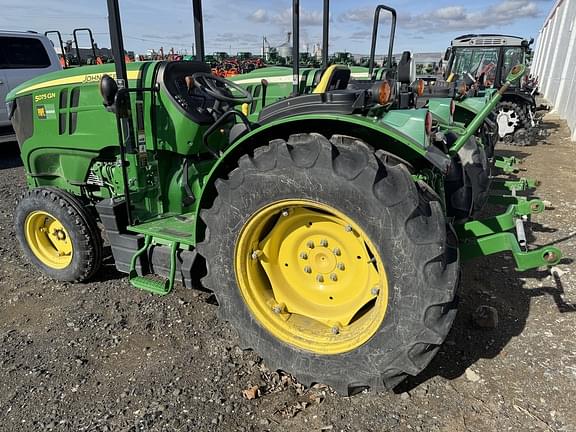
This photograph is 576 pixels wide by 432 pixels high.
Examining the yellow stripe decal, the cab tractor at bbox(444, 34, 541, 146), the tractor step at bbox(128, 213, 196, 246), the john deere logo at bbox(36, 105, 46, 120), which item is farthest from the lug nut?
the cab tractor at bbox(444, 34, 541, 146)


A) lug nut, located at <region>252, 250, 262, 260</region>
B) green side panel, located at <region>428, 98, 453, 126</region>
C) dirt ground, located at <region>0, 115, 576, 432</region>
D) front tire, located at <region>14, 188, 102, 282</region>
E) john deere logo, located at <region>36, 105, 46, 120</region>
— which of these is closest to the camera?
dirt ground, located at <region>0, 115, 576, 432</region>

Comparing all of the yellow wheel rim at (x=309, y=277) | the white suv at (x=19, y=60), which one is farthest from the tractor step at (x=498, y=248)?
the white suv at (x=19, y=60)

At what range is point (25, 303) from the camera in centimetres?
351

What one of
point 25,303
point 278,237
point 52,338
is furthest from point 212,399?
point 25,303

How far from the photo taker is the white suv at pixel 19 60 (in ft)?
26.8

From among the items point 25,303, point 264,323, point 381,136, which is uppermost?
point 381,136

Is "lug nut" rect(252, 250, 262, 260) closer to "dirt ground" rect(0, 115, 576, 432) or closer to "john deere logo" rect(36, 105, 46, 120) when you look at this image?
"dirt ground" rect(0, 115, 576, 432)

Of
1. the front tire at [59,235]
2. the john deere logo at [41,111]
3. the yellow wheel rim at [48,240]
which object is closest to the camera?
the front tire at [59,235]

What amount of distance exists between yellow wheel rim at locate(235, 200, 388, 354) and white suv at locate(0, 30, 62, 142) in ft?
23.6

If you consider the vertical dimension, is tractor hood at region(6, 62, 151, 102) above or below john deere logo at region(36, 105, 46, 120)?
above

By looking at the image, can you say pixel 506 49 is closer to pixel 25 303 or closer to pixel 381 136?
pixel 381 136

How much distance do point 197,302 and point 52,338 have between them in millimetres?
989

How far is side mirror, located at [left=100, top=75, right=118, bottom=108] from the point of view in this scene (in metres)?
2.90

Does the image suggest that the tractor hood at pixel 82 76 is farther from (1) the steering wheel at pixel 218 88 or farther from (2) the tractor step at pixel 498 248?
(2) the tractor step at pixel 498 248
